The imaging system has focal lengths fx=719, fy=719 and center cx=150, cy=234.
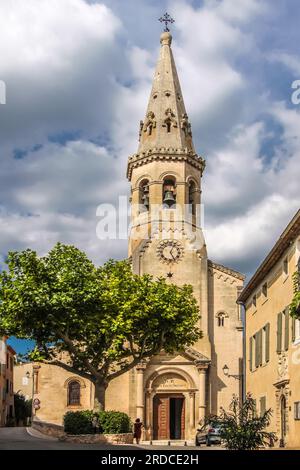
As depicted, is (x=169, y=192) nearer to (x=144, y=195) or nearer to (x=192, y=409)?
(x=144, y=195)

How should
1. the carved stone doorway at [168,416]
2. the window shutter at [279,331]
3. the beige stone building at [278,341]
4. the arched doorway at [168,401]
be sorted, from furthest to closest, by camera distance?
the carved stone doorway at [168,416] < the arched doorway at [168,401] < the window shutter at [279,331] < the beige stone building at [278,341]

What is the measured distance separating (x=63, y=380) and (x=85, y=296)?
1774cm

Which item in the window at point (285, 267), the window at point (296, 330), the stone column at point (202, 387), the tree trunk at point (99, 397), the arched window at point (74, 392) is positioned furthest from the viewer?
the arched window at point (74, 392)

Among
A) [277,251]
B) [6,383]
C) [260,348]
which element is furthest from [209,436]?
[6,383]

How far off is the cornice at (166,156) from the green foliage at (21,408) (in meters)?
36.9

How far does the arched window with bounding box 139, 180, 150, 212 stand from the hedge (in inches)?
803

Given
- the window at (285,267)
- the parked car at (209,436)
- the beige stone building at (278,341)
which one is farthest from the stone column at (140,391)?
the window at (285,267)

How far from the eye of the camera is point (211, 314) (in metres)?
50.4

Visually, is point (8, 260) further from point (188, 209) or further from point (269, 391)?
point (188, 209)

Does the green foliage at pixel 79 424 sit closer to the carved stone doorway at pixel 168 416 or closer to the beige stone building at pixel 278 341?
the beige stone building at pixel 278 341

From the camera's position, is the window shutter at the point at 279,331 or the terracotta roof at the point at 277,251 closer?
the terracotta roof at the point at 277,251

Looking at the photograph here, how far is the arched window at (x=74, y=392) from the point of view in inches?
1935

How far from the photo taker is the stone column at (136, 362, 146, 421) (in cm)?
4691
